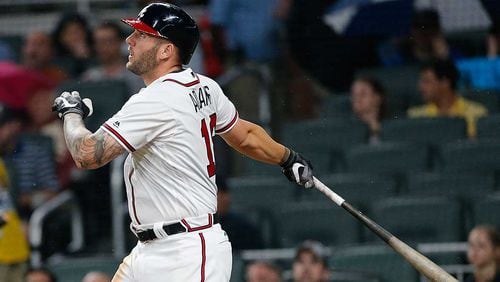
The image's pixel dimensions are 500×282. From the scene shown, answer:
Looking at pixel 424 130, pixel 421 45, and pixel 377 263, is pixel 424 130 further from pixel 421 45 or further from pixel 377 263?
pixel 377 263

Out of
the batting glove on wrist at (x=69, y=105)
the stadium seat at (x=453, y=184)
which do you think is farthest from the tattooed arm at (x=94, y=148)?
the stadium seat at (x=453, y=184)

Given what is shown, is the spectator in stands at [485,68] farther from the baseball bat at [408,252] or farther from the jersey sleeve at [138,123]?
the jersey sleeve at [138,123]

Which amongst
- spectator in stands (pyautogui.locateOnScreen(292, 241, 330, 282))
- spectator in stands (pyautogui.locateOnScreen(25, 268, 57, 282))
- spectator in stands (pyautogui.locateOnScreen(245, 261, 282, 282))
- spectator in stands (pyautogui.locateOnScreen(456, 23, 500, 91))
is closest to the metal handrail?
spectator in stands (pyautogui.locateOnScreen(25, 268, 57, 282))

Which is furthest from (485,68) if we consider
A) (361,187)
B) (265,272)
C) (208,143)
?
(208,143)

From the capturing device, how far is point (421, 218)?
698 cm

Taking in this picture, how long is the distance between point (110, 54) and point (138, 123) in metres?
4.21

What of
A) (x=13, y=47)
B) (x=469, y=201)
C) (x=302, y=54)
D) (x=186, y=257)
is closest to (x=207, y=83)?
(x=186, y=257)

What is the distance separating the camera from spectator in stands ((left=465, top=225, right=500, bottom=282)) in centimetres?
623

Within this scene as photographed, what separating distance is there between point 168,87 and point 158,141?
201 millimetres

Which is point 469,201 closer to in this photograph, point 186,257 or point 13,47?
point 186,257

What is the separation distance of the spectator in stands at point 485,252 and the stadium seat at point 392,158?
116 cm

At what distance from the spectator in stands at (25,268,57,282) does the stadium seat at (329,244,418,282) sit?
62.5 inches

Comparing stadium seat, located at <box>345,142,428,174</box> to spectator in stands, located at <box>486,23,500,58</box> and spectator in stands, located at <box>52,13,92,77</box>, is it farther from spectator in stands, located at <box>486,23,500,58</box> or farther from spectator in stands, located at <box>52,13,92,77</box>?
spectator in stands, located at <box>52,13,92,77</box>

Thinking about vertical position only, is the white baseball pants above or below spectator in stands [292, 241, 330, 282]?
above
